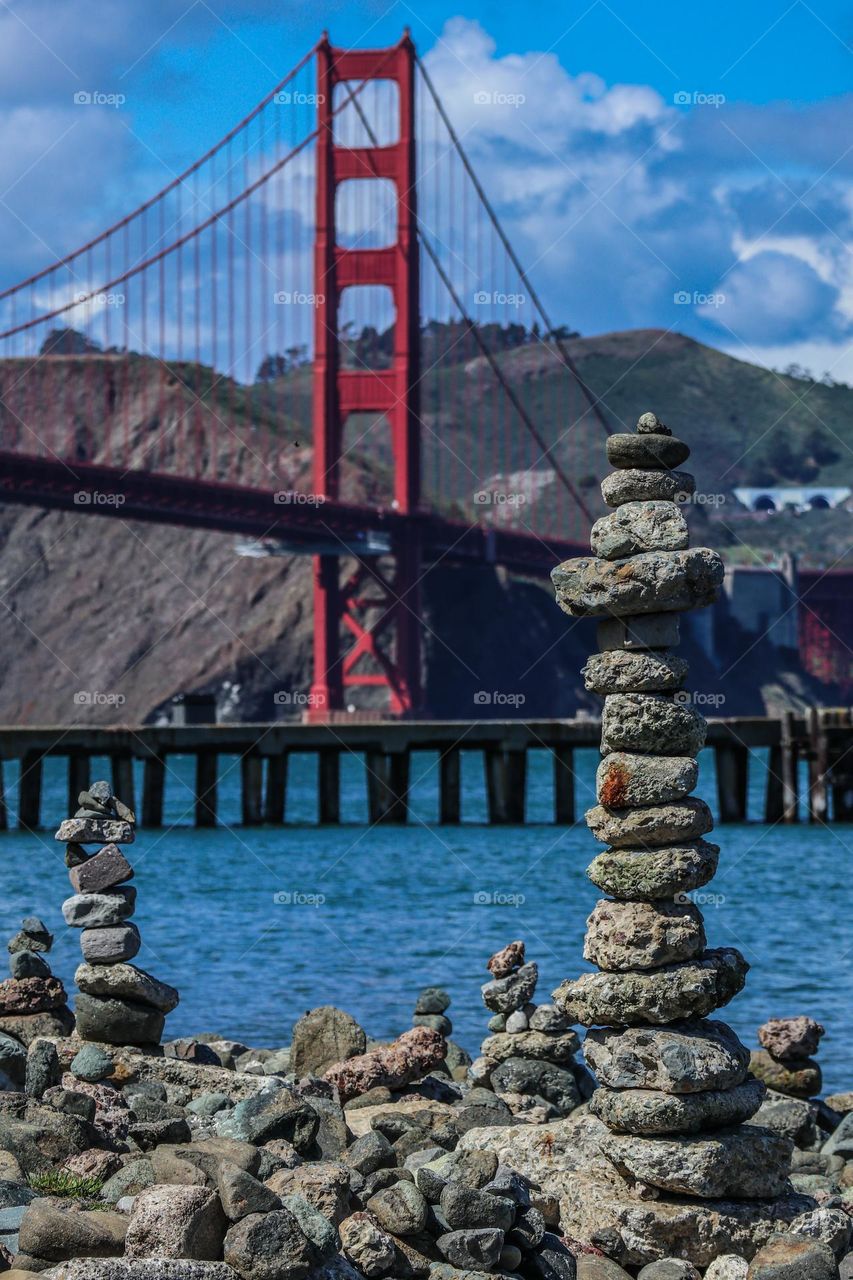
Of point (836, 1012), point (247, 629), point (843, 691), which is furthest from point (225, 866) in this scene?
point (843, 691)

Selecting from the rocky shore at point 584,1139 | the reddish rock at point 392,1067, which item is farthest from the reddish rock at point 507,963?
the rocky shore at point 584,1139

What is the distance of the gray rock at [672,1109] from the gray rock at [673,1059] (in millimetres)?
47

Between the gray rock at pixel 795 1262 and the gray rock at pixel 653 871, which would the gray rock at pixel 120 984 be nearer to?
the gray rock at pixel 653 871

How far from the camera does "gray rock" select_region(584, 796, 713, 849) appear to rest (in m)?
11.7

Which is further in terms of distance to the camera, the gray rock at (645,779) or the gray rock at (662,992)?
the gray rock at (645,779)

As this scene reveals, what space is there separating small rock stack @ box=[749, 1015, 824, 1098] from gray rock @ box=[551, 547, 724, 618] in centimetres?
593

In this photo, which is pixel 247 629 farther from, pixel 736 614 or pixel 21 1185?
pixel 21 1185

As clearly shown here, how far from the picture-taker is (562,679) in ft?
439

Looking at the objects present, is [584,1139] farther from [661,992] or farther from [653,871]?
[653,871]

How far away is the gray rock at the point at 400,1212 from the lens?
32.6ft

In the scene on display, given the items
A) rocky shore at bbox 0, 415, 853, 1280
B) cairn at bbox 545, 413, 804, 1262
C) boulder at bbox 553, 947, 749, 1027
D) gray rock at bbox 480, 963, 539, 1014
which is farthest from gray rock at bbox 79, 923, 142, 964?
boulder at bbox 553, 947, 749, 1027

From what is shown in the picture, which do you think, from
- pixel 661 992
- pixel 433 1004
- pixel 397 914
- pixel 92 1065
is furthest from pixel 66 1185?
pixel 397 914

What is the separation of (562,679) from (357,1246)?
124 meters

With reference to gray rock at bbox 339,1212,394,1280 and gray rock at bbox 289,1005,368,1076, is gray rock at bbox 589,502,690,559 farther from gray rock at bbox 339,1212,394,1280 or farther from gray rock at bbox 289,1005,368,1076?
gray rock at bbox 289,1005,368,1076
